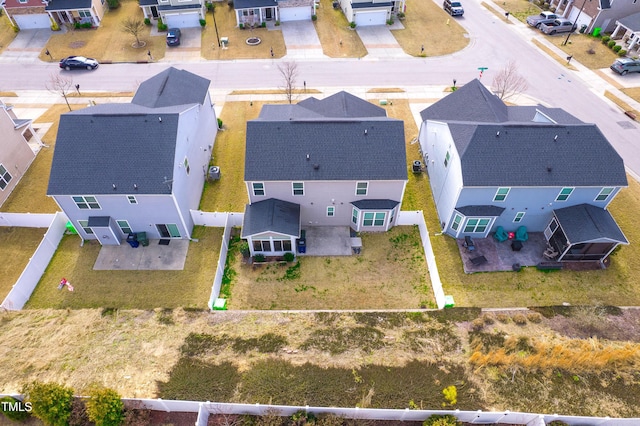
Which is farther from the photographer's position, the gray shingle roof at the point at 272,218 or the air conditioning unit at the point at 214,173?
the air conditioning unit at the point at 214,173

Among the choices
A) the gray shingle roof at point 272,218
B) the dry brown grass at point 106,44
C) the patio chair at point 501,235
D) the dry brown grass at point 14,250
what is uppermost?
the gray shingle roof at point 272,218

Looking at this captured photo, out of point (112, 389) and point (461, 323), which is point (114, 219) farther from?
point (461, 323)

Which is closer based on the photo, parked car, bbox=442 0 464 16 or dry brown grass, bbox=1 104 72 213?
dry brown grass, bbox=1 104 72 213

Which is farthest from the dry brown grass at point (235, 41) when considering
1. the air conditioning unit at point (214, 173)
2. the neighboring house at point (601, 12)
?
the neighboring house at point (601, 12)

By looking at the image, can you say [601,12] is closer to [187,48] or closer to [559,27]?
[559,27]

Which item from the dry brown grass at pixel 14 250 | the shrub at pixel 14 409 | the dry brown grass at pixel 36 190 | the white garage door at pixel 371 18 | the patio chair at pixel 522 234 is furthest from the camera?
the white garage door at pixel 371 18

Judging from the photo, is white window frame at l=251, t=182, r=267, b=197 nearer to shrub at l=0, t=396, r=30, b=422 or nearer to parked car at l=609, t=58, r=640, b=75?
shrub at l=0, t=396, r=30, b=422

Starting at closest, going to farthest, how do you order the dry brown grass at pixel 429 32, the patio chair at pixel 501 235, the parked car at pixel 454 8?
1. the patio chair at pixel 501 235
2. the dry brown grass at pixel 429 32
3. the parked car at pixel 454 8

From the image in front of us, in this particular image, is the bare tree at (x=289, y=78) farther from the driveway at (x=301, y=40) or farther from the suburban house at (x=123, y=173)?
the suburban house at (x=123, y=173)

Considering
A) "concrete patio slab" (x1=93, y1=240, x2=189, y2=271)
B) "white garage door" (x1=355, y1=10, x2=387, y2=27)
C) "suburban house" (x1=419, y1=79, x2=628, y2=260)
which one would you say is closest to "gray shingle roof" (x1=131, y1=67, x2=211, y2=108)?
"concrete patio slab" (x1=93, y1=240, x2=189, y2=271)
